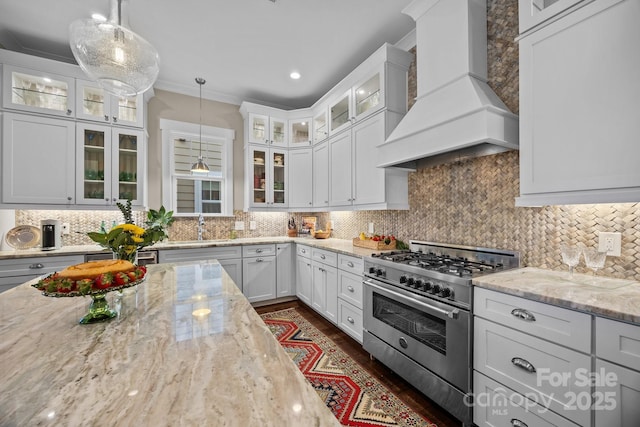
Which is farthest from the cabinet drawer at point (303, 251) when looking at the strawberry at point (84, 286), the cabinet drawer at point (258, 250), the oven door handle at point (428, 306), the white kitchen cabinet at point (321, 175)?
the strawberry at point (84, 286)

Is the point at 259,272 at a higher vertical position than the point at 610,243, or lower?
lower

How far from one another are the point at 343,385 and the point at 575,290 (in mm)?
1624

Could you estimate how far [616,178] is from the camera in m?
1.29

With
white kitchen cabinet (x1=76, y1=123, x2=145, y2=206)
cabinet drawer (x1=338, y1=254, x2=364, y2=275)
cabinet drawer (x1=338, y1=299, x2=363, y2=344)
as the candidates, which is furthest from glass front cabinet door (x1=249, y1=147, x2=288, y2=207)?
cabinet drawer (x1=338, y1=299, x2=363, y2=344)

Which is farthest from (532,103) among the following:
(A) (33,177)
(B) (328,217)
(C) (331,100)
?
(A) (33,177)

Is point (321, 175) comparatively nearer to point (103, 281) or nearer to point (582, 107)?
point (582, 107)

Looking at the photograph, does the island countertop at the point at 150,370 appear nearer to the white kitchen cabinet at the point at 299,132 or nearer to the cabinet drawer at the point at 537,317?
the cabinet drawer at the point at 537,317

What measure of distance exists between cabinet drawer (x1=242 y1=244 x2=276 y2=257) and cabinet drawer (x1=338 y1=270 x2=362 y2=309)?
1266mm

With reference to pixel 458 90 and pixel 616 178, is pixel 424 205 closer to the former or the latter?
pixel 458 90

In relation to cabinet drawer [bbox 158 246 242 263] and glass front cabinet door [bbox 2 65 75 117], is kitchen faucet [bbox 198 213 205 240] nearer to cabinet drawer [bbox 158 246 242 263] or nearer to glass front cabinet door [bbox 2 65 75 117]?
cabinet drawer [bbox 158 246 242 263]

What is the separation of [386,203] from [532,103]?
1370 mm

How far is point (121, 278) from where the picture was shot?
1043 mm

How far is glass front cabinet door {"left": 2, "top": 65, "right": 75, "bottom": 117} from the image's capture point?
271 centimetres

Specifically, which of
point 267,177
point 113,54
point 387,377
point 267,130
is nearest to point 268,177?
point 267,177
